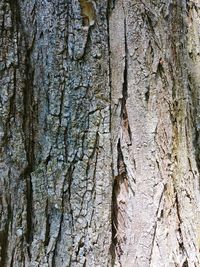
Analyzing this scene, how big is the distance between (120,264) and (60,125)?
13.5 inches

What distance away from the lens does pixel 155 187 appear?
3.35 feet

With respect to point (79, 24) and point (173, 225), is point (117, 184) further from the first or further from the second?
point (79, 24)

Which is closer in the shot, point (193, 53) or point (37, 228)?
point (37, 228)

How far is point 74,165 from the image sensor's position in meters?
1.01

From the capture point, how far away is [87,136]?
39.9 inches

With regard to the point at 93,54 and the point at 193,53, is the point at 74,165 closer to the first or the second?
the point at 93,54

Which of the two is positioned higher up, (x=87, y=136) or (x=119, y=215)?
(x=87, y=136)

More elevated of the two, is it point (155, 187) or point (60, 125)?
point (60, 125)

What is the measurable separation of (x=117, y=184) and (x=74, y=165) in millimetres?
109

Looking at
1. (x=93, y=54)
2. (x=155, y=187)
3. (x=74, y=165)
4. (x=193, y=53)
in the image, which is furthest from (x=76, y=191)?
(x=193, y=53)

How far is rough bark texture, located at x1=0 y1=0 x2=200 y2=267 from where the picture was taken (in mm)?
1005

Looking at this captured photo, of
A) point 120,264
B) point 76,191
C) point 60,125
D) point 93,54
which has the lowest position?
point 120,264

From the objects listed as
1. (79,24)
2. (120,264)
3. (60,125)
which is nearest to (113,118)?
(60,125)

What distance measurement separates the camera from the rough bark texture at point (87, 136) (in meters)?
1.00
